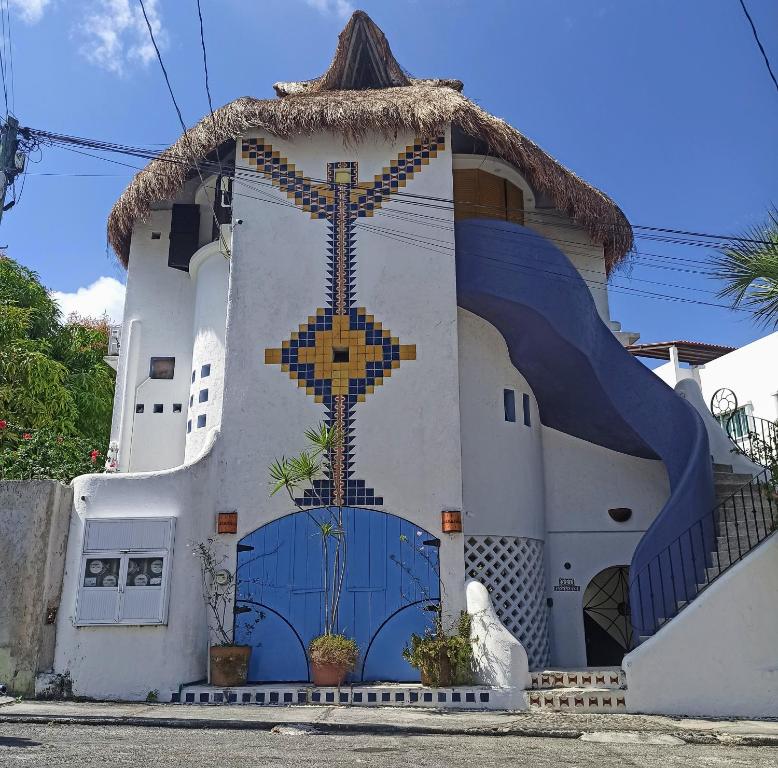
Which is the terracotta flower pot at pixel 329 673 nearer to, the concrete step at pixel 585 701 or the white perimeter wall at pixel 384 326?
the white perimeter wall at pixel 384 326

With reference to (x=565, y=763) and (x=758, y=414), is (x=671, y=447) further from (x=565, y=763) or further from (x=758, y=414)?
(x=758, y=414)

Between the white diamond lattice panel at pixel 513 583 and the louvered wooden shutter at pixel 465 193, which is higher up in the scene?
the louvered wooden shutter at pixel 465 193

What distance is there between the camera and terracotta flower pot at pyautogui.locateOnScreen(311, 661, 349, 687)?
9.88 m

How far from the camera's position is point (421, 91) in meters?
12.6

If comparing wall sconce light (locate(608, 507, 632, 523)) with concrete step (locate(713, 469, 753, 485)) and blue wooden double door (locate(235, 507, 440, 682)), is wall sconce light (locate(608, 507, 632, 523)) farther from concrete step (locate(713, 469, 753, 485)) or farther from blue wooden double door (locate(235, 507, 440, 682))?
blue wooden double door (locate(235, 507, 440, 682))

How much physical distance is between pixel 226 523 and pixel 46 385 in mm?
9677

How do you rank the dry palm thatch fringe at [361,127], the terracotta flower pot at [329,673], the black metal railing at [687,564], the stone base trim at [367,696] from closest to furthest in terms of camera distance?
1. the stone base trim at [367,696]
2. the terracotta flower pot at [329,673]
3. the black metal railing at [687,564]
4. the dry palm thatch fringe at [361,127]

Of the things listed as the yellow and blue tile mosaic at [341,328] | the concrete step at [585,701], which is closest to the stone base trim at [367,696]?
the concrete step at [585,701]

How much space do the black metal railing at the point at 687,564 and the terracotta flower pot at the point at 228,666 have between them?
5046 millimetres

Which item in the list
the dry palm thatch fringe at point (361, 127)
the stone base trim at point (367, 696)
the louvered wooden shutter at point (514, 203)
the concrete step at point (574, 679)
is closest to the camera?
the stone base trim at point (367, 696)

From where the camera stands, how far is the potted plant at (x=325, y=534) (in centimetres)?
991

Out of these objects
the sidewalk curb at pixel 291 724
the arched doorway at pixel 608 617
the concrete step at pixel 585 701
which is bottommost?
the sidewalk curb at pixel 291 724

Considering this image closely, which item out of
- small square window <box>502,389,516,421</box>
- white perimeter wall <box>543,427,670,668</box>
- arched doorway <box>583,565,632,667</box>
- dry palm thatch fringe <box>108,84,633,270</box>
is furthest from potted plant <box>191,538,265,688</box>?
dry palm thatch fringe <box>108,84,633,270</box>

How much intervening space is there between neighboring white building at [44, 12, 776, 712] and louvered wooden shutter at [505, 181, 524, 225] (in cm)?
4
